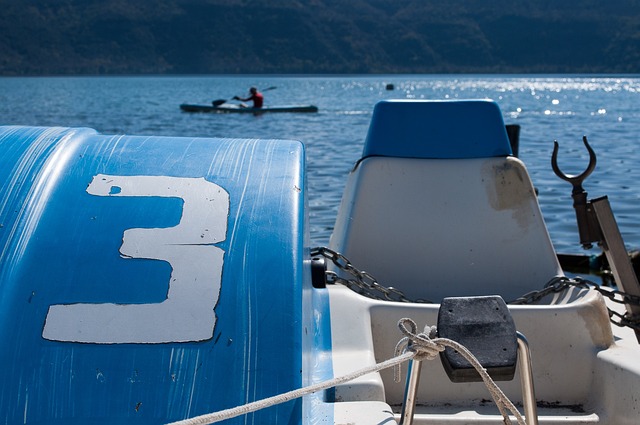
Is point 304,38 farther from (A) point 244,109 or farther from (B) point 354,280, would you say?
(B) point 354,280

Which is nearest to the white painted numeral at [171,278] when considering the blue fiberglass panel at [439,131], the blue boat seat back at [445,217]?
the blue boat seat back at [445,217]

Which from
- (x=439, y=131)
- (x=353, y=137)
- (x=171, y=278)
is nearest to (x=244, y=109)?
(x=353, y=137)

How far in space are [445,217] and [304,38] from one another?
474 ft

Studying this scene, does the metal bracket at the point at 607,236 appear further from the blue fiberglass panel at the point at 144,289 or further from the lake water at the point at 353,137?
the lake water at the point at 353,137

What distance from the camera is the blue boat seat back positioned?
14.1 ft

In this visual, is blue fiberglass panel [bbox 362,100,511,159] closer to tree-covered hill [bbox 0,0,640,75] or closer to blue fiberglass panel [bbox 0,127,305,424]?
blue fiberglass panel [bbox 0,127,305,424]

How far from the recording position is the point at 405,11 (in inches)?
6284

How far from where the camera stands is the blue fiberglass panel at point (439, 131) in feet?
14.9

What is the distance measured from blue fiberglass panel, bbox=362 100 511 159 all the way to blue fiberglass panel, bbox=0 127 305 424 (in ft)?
7.72

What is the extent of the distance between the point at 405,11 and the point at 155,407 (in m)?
162

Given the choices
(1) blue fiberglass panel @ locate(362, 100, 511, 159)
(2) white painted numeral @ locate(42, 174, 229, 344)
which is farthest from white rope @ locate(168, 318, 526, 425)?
(1) blue fiberglass panel @ locate(362, 100, 511, 159)

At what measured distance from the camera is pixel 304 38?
14625 cm

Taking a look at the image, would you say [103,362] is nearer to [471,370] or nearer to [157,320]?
[157,320]

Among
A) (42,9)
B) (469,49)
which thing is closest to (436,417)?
(469,49)
